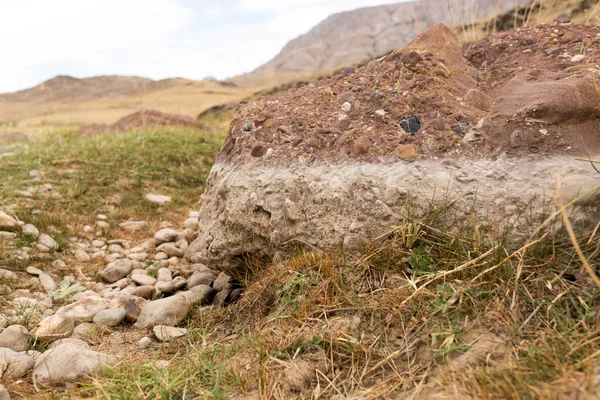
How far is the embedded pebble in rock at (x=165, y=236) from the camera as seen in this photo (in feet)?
12.6

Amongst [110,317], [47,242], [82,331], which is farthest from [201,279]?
[47,242]

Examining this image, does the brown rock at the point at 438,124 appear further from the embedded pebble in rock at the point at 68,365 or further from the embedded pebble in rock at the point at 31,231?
the embedded pebble in rock at the point at 31,231

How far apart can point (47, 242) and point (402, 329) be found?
2886 mm

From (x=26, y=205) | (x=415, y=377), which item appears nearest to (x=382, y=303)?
(x=415, y=377)

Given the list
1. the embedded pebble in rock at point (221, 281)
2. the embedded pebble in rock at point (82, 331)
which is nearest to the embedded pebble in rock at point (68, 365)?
the embedded pebble in rock at point (82, 331)

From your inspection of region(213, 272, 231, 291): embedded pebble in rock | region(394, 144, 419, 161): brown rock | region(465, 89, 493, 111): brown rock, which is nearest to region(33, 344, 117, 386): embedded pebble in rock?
region(213, 272, 231, 291): embedded pebble in rock

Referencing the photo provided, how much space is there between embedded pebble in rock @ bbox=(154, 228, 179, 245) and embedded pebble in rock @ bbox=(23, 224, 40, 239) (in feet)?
2.86

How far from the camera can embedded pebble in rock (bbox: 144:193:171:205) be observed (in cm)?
461

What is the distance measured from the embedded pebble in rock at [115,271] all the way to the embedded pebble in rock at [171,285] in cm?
48

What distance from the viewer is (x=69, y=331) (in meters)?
2.40

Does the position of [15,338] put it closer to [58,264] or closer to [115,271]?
[115,271]

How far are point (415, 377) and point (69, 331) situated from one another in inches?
71.0

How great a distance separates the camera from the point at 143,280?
3.15 m

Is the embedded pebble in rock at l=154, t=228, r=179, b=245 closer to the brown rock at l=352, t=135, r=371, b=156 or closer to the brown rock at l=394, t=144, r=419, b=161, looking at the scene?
the brown rock at l=352, t=135, r=371, b=156
